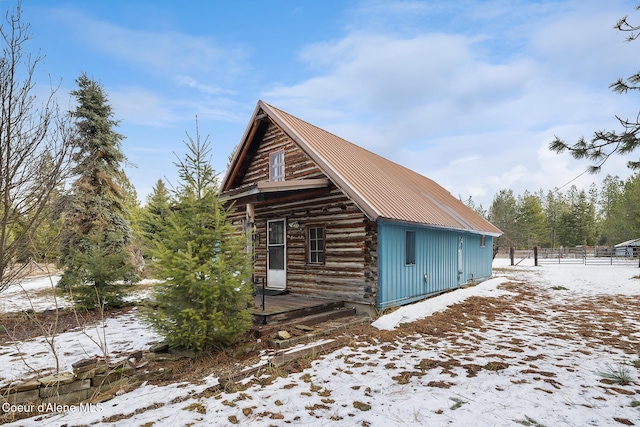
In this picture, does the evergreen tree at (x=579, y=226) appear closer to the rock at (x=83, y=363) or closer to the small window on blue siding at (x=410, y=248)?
the small window on blue siding at (x=410, y=248)

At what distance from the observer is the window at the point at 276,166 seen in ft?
39.3

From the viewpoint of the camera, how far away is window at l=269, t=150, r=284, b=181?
1197 cm

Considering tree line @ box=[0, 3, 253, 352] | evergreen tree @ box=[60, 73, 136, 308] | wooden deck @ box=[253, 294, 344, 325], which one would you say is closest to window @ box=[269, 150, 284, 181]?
wooden deck @ box=[253, 294, 344, 325]

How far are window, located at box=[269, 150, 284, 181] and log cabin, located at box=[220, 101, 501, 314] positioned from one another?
1.5 inches

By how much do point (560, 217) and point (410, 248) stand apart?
200ft

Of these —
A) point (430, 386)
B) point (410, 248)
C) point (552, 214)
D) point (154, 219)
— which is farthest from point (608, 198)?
point (154, 219)

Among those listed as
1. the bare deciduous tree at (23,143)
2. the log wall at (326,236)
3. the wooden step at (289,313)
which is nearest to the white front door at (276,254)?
the log wall at (326,236)

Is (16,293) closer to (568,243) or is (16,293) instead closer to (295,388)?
(295,388)

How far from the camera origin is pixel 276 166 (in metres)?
12.2

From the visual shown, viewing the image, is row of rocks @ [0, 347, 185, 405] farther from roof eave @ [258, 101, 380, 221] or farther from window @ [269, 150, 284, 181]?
window @ [269, 150, 284, 181]

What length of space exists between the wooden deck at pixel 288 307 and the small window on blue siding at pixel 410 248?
99.8 inches

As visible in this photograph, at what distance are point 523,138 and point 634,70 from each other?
19.8 metres

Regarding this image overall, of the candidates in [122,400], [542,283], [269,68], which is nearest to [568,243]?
[542,283]

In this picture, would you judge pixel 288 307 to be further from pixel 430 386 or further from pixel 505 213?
pixel 505 213
